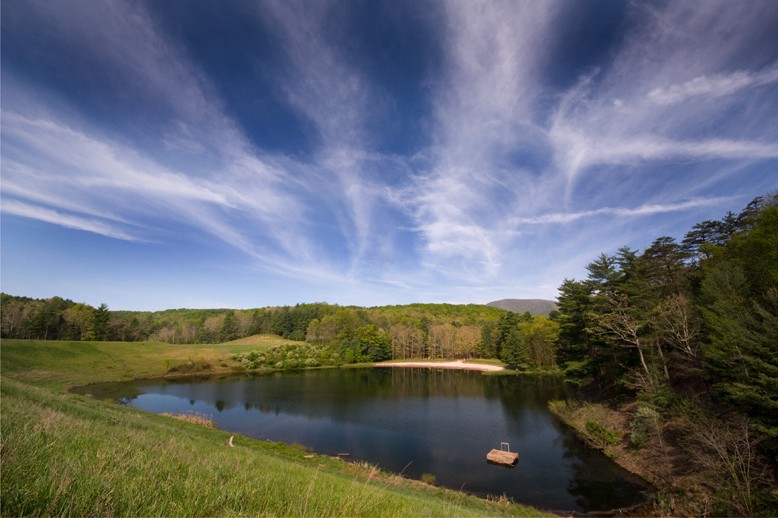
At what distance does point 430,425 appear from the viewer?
3519 cm

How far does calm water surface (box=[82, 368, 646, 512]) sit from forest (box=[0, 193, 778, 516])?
5.56m

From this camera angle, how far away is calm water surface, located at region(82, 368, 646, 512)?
21.5 meters

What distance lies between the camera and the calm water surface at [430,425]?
21.5m

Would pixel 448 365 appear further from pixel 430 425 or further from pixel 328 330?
pixel 430 425

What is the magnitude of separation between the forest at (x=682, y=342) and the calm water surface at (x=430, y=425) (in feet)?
18.2

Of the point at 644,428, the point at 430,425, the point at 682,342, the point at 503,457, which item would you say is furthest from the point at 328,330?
the point at 682,342

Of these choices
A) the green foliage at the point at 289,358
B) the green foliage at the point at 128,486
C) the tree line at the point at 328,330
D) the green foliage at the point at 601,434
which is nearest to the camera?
the green foliage at the point at 128,486

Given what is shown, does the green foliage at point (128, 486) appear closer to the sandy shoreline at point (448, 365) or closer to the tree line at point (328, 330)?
the tree line at point (328, 330)

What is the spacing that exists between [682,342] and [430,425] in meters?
24.0

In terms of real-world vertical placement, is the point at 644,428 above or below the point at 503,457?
above

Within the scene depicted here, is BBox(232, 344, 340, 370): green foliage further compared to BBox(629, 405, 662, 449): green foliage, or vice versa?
BBox(232, 344, 340, 370): green foliage

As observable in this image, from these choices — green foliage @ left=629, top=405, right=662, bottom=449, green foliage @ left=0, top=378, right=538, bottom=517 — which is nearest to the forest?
green foliage @ left=629, top=405, right=662, bottom=449

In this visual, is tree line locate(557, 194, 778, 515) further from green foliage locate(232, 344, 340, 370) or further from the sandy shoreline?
green foliage locate(232, 344, 340, 370)

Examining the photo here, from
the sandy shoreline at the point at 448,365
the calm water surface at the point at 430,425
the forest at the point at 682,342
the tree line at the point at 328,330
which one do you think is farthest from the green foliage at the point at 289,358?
the sandy shoreline at the point at 448,365
